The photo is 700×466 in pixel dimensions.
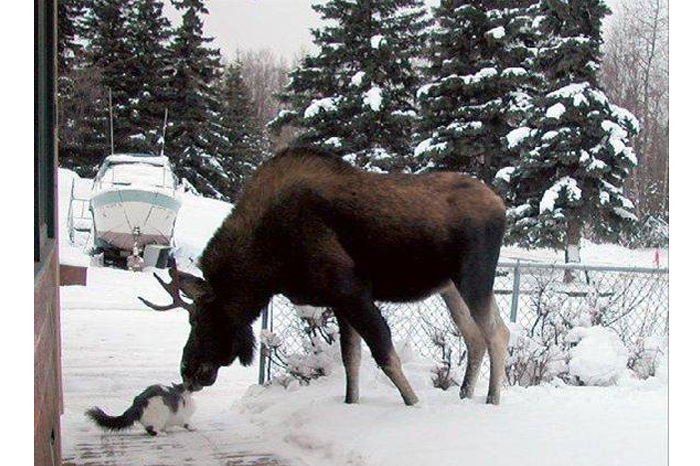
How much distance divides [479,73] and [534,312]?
46.4 inches

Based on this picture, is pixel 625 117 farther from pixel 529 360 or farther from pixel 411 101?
pixel 529 360

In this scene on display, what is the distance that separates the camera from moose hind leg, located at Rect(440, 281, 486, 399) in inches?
138

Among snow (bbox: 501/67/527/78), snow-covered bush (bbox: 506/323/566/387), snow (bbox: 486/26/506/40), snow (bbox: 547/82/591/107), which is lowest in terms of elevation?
snow-covered bush (bbox: 506/323/566/387)

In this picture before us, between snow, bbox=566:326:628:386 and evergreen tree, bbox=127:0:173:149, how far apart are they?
2042 mm

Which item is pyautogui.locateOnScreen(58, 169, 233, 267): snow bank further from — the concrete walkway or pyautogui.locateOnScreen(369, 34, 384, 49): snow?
pyautogui.locateOnScreen(369, 34, 384, 49): snow

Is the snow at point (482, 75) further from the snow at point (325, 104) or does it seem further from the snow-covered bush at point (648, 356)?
the snow-covered bush at point (648, 356)

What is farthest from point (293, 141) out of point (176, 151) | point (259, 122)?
point (176, 151)

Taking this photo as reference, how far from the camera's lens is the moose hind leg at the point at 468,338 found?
138 inches

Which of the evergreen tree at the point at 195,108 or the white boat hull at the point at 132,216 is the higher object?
the evergreen tree at the point at 195,108

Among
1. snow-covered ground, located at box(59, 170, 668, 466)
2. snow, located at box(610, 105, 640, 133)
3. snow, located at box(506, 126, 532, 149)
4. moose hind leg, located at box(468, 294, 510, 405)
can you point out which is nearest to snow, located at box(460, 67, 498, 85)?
snow, located at box(506, 126, 532, 149)

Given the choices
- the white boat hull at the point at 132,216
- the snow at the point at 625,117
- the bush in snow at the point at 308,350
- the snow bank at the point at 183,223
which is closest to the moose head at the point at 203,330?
the snow bank at the point at 183,223

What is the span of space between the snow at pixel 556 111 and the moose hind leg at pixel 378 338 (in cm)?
98

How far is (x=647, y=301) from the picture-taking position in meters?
3.74
